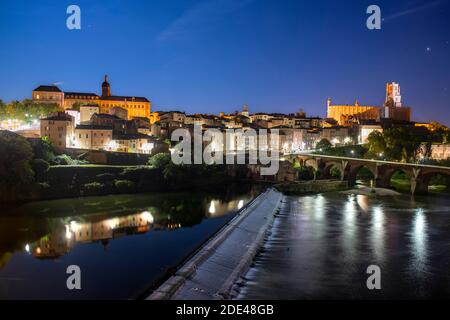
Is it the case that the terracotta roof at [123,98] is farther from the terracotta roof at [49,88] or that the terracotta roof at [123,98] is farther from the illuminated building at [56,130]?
the illuminated building at [56,130]

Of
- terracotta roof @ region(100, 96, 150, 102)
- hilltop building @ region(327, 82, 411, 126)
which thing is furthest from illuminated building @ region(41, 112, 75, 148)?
hilltop building @ region(327, 82, 411, 126)

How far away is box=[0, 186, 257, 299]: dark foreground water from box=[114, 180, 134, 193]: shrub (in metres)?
2.03

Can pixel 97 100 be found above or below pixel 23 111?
above

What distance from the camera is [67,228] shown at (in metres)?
25.6

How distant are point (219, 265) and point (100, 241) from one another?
360 inches

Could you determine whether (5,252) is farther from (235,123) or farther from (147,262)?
(235,123)

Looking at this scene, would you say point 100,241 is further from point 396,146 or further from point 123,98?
point 123,98

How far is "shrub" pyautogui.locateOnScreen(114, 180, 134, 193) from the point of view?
40406 mm

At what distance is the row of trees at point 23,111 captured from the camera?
2065 inches

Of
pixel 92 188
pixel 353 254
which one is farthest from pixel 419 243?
pixel 92 188

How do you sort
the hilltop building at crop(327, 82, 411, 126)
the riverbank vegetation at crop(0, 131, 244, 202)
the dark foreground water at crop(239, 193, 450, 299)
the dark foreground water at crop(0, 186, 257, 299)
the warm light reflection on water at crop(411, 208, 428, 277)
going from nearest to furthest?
the dark foreground water at crop(239, 193, 450, 299)
the dark foreground water at crop(0, 186, 257, 299)
the warm light reflection on water at crop(411, 208, 428, 277)
the riverbank vegetation at crop(0, 131, 244, 202)
the hilltop building at crop(327, 82, 411, 126)

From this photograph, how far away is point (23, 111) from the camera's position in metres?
54.1

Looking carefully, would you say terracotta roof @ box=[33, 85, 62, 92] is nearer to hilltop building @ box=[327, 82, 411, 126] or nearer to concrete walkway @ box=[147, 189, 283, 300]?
concrete walkway @ box=[147, 189, 283, 300]
